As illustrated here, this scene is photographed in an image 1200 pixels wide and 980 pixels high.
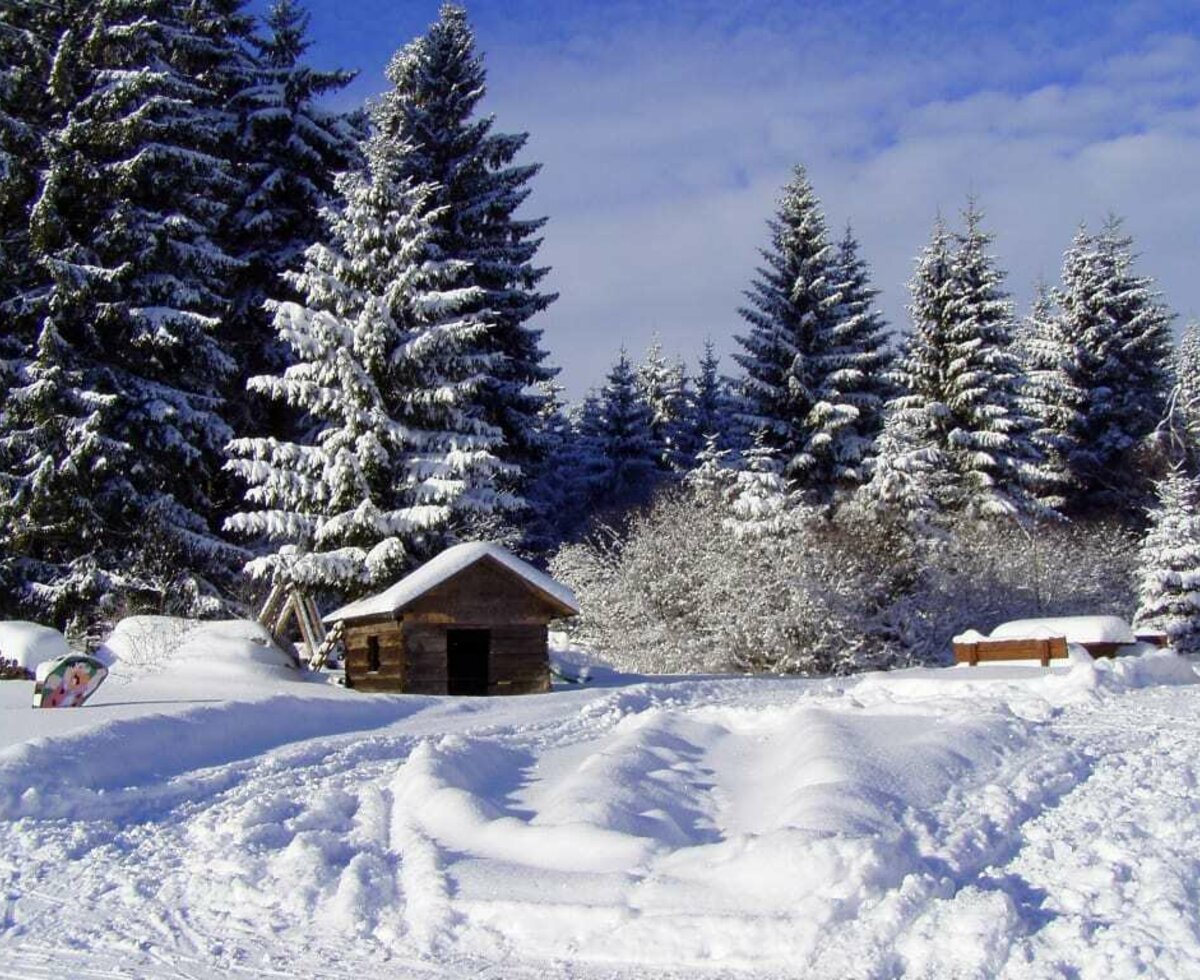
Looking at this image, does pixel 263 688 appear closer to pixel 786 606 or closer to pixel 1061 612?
pixel 786 606

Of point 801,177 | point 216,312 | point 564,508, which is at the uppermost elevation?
point 801,177

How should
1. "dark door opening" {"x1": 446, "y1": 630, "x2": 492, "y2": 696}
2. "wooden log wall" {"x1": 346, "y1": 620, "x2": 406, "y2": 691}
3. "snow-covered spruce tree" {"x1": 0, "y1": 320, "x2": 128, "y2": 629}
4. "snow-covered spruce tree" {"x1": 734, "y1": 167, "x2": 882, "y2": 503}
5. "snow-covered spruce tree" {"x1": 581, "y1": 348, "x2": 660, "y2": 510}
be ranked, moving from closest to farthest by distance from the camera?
"wooden log wall" {"x1": 346, "y1": 620, "x2": 406, "y2": 691}
"dark door opening" {"x1": 446, "y1": 630, "x2": 492, "y2": 696}
"snow-covered spruce tree" {"x1": 0, "y1": 320, "x2": 128, "y2": 629}
"snow-covered spruce tree" {"x1": 734, "y1": 167, "x2": 882, "y2": 503}
"snow-covered spruce tree" {"x1": 581, "y1": 348, "x2": 660, "y2": 510}

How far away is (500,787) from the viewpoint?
9.40 m

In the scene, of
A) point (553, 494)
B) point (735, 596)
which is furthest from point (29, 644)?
point (553, 494)

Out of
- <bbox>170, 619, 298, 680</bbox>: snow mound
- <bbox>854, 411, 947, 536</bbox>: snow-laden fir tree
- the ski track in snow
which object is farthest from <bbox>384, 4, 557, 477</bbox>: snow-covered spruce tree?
the ski track in snow

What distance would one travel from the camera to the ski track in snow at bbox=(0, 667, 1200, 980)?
568 cm

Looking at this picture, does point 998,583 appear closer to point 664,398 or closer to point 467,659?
point 467,659

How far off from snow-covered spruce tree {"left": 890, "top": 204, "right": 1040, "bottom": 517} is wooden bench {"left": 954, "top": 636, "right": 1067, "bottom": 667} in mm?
12574

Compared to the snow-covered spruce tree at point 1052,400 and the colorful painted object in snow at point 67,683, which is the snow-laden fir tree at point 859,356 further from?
the colorful painted object in snow at point 67,683

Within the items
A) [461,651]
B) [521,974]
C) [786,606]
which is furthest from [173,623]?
Result: [521,974]

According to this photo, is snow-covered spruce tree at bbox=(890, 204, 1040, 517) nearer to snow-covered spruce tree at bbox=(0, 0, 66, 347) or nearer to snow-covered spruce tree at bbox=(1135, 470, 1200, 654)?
snow-covered spruce tree at bbox=(1135, 470, 1200, 654)

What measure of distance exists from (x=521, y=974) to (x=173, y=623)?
14924mm

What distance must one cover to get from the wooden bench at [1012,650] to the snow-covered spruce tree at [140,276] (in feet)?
48.7

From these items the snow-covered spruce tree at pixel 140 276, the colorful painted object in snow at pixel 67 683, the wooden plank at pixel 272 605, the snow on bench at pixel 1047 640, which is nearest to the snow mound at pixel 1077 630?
the snow on bench at pixel 1047 640
